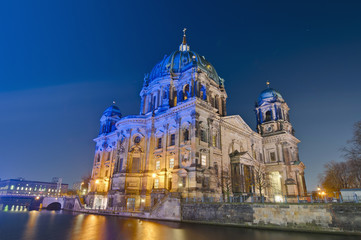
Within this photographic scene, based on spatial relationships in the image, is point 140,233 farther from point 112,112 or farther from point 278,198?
point 112,112

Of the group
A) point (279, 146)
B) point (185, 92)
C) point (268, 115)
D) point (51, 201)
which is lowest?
point (51, 201)

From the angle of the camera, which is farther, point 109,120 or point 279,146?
point 109,120

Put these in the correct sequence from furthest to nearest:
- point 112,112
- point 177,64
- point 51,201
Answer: point 112,112 < point 51,201 < point 177,64

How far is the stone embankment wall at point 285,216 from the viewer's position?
1955cm

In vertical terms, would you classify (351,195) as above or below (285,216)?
above

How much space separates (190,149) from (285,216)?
18.2 m

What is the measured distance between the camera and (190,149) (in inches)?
1484

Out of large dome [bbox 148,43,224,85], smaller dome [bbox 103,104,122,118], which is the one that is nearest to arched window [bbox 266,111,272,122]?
large dome [bbox 148,43,224,85]

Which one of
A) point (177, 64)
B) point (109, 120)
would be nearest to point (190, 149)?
point (177, 64)

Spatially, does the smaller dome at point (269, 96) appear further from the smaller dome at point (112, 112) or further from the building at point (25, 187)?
the building at point (25, 187)

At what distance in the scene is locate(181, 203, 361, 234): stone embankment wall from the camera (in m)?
19.6

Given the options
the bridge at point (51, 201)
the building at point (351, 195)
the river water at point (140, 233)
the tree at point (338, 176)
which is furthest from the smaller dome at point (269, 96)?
the bridge at point (51, 201)

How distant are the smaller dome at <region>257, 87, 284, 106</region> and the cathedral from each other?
258 millimetres

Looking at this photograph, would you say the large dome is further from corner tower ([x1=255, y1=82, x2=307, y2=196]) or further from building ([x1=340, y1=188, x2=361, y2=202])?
building ([x1=340, y1=188, x2=361, y2=202])
